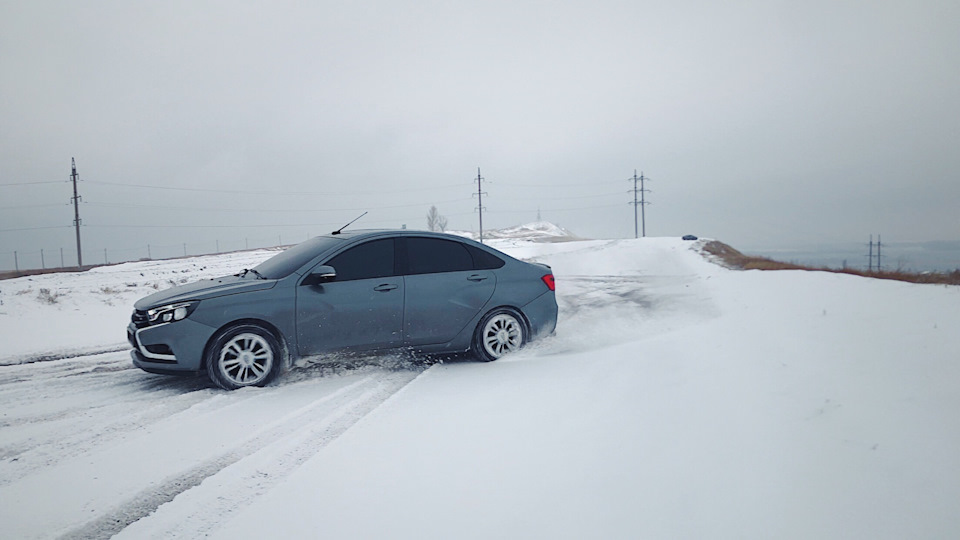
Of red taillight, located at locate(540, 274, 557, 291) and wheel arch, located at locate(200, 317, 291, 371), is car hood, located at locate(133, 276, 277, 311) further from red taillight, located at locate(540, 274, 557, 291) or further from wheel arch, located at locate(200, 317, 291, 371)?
red taillight, located at locate(540, 274, 557, 291)

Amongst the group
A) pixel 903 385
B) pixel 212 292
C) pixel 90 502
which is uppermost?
pixel 212 292

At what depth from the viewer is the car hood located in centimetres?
560

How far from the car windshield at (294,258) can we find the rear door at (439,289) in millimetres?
961

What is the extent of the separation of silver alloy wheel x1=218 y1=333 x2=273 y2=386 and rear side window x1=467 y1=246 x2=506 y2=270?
257 centimetres

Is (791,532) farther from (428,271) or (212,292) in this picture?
(212,292)

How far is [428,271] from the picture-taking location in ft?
21.4

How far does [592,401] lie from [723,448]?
4.26ft

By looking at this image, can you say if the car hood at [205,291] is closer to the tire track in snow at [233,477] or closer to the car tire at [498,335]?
the tire track in snow at [233,477]

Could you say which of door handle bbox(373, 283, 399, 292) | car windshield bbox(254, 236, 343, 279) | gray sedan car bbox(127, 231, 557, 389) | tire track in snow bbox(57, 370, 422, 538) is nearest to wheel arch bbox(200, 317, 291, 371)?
gray sedan car bbox(127, 231, 557, 389)

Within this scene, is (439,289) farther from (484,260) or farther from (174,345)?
(174,345)

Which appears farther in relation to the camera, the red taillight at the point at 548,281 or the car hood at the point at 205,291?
the red taillight at the point at 548,281

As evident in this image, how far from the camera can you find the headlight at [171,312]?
5.48m

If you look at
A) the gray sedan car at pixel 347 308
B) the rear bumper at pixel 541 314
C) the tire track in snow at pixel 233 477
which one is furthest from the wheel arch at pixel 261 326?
the rear bumper at pixel 541 314

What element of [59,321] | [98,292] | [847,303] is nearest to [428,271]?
[847,303]
